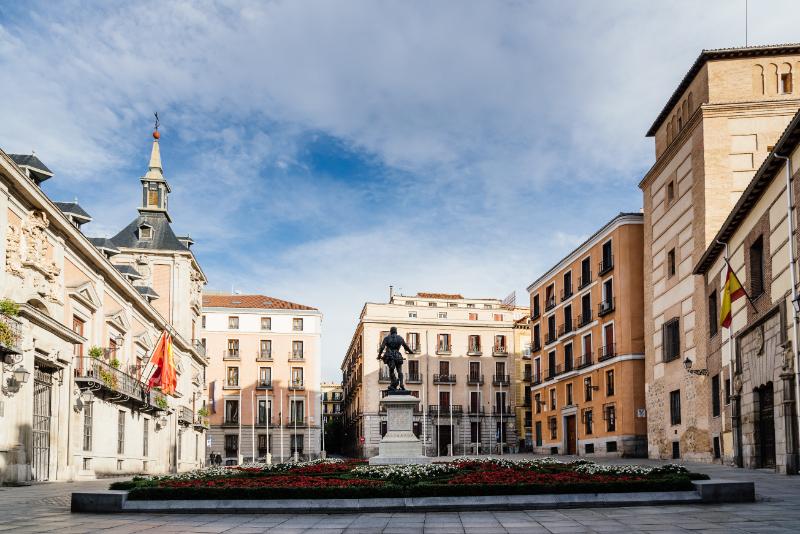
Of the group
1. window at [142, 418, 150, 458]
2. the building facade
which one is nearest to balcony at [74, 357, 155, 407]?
window at [142, 418, 150, 458]

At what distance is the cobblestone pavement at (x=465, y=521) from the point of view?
39.9ft

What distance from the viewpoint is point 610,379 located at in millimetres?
54188

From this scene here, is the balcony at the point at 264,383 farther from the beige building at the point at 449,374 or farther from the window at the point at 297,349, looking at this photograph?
the beige building at the point at 449,374

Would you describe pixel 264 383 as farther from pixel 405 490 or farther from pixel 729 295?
pixel 405 490

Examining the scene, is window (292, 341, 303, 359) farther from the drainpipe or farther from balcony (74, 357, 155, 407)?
the drainpipe

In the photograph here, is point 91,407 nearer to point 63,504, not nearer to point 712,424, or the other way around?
point 63,504

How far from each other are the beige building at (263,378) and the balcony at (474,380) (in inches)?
619

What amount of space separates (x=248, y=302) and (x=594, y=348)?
42.5 meters

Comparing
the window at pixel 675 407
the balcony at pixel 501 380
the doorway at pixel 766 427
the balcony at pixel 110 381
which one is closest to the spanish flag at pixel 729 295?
the doorway at pixel 766 427

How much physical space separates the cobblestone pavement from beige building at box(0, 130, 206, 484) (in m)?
11.6

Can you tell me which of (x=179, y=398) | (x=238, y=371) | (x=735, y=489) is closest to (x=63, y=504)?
(x=735, y=489)

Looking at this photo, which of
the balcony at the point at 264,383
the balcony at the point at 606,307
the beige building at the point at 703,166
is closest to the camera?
the beige building at the point at 703,166

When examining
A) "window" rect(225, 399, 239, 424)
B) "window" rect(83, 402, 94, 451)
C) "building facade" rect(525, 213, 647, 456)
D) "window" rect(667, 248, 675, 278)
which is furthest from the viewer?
"window" rect(225, 399, 239, 424)

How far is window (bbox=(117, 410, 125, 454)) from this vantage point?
131 feet
